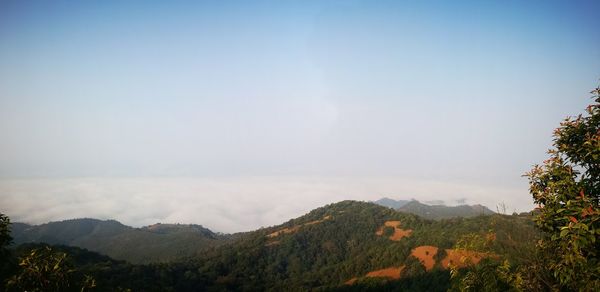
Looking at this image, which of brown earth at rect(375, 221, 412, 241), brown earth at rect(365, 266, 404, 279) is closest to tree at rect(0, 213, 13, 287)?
brown earth at rect(365, 266, 404, 279)

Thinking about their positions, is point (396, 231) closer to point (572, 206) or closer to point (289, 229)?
point (289, 229)

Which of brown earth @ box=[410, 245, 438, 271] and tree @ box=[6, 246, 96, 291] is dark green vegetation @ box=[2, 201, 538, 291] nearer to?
brown earth @ box=[410, 245, 438, 271]

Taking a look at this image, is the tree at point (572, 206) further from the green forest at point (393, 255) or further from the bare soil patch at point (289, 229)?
the bare soil patch at point (289, 229)

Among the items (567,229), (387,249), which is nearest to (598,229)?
(567,229)

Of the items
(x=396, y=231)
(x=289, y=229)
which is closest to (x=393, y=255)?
(x=396, y=231)

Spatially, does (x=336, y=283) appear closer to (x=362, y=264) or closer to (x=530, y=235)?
(x=362, y=264)
